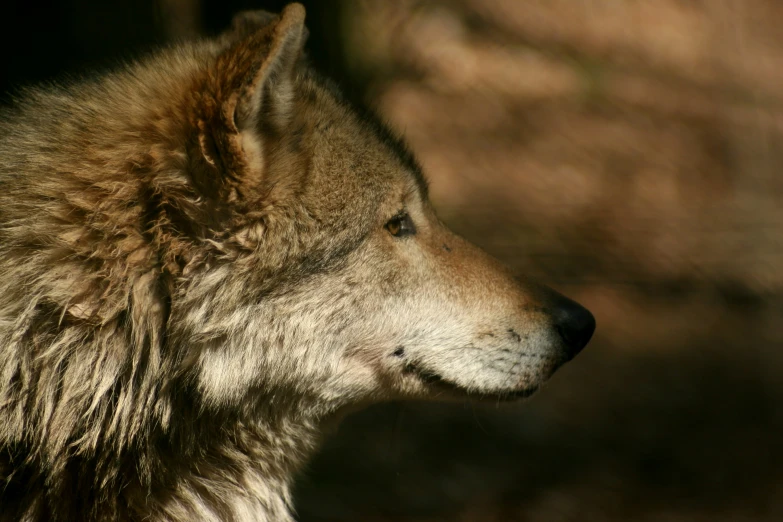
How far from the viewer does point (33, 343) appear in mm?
2189

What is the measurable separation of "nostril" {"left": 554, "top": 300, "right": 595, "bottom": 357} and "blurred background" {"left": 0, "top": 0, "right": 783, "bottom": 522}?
3.67ft

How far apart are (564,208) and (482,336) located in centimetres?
353

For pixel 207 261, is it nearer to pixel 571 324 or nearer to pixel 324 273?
pixel 324 273

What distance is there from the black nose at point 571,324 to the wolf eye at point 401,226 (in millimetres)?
603

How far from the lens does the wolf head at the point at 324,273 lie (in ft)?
7.40

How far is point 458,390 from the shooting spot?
2.79 meters

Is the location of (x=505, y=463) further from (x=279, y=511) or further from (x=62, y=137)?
(x=62, y=137)

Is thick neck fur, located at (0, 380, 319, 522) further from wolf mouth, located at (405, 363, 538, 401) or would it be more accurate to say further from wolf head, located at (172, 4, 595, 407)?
wolf mouth, located at (405, 363, 538, 401)

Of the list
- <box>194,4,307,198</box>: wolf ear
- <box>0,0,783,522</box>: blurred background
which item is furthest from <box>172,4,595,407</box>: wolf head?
<box>0,0,783,522</box>: blurred background

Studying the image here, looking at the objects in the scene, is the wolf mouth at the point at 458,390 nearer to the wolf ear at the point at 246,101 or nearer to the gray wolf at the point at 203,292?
the gray wolf at the point at 203,292

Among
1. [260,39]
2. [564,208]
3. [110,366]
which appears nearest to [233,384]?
[110,366]

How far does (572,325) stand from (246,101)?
1461 mm

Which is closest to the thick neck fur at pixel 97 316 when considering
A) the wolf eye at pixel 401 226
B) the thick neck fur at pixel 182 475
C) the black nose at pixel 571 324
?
the thick neck fur at pixel 182 475

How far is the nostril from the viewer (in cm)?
291
